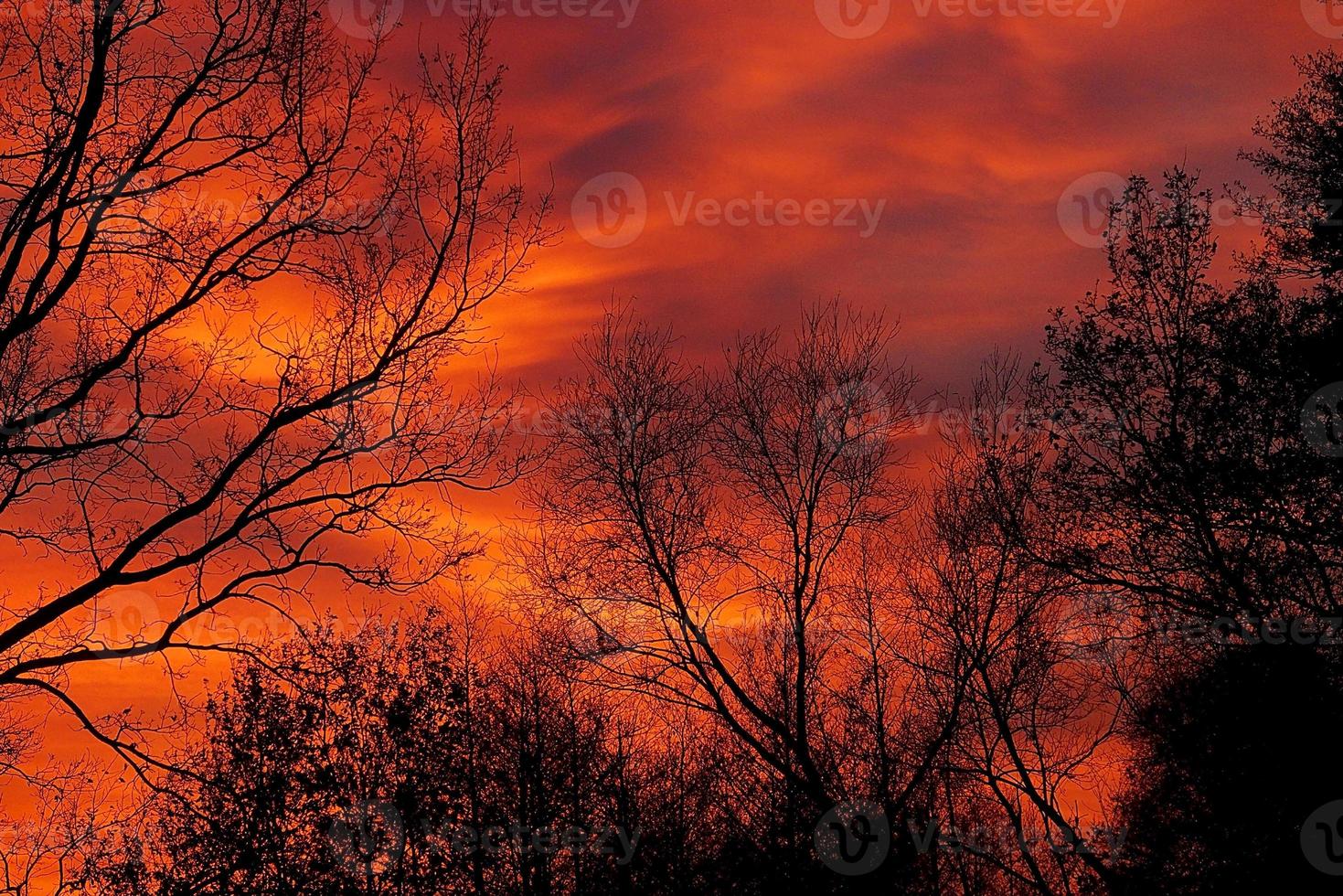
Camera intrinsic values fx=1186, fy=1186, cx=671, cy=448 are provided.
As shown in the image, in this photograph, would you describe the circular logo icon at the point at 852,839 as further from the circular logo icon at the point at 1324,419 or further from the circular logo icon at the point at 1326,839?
the circular logo icon at the point at 1324,419

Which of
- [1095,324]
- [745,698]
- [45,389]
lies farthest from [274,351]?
[1095,324]

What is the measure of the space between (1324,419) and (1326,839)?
6.18m

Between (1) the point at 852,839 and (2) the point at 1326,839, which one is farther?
(1) the point at 852,839

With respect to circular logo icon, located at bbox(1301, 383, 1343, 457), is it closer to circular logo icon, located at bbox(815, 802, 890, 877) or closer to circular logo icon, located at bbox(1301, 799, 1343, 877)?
circular logo icon, located at bbox(1301, 799, 1343, 877)

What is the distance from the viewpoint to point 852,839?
21609 mm

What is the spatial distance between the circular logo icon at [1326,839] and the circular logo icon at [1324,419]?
17.4 feet

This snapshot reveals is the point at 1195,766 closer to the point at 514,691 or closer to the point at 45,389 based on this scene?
the point at 45,389

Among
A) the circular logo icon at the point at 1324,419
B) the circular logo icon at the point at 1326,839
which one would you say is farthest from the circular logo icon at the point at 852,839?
the circular logo icon at the point at 1324,419

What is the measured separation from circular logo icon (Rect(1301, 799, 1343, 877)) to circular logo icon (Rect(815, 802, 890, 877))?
269 inches

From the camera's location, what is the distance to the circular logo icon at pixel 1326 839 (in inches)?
681

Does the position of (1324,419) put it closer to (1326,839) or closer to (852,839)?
(1326,839)

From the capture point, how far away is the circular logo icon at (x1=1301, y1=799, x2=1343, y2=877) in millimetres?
17297

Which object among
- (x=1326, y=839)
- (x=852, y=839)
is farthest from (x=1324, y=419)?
(x=852, y=839)

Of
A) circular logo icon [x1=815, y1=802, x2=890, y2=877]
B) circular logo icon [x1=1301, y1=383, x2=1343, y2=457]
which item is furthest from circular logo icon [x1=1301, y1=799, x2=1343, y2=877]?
circular logo icon [x1=815, y1=802, x2=890, y2=877]
